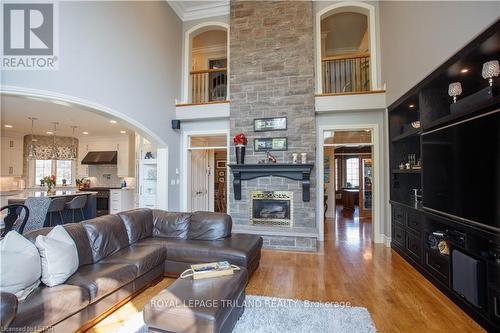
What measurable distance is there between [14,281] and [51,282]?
0.30 meters

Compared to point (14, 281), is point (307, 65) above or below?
above

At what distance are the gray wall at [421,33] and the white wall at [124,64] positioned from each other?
15.2ft

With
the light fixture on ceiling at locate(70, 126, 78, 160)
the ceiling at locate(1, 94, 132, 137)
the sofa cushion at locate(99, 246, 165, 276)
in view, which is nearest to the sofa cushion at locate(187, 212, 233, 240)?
the sofa cushion at locate(99, 246, 165, 276)

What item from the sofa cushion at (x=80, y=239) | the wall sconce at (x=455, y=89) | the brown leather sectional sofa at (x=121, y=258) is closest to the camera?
the brown leather sectional sofa at (x=121, y=258)

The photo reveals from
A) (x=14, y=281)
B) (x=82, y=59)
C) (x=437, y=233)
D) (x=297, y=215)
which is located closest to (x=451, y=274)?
(x=437, y=233)

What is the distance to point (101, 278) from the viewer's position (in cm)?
224

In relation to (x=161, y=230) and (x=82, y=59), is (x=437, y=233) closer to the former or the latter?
(x=161, y=230)

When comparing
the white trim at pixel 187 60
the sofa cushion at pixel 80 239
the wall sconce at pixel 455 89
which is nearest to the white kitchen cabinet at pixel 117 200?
the white trim at pixel 187 60

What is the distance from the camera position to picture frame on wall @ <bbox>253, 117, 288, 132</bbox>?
5102mm

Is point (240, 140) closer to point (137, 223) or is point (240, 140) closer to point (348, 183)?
point (137, 223)

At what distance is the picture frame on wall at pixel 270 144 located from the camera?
5.09 meters

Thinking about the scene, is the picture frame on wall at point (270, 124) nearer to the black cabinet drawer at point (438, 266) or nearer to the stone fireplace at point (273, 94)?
the stone fireplace at point (273, 94)

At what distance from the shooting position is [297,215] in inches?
195

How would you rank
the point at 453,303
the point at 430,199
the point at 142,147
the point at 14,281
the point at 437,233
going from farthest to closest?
the point at 142,147
the point at 430,199
the point at 437,233
the point at 453,303
the point at 14,281
